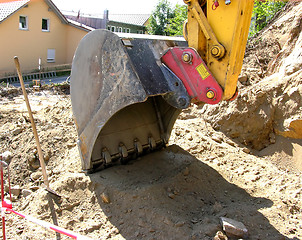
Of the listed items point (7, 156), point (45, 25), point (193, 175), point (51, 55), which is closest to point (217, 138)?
point (193, 175)

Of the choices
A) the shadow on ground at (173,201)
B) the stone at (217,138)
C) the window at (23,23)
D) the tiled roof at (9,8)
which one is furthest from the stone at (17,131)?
the window at (23,23)

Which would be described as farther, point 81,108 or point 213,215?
point 81,108

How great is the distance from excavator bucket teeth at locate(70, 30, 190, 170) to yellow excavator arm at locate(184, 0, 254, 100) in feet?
1.30

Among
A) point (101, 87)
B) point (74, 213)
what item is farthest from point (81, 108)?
point (74, 213)

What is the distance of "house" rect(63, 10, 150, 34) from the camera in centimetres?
2583

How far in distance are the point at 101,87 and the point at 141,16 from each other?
92.9ft

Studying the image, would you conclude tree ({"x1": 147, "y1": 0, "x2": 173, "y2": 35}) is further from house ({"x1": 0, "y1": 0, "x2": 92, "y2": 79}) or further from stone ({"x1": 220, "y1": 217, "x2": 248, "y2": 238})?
stone ({"x1": 220, "y1": 217, "x2": 248, "y2": 238})

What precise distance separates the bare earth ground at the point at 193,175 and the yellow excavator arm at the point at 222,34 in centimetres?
131

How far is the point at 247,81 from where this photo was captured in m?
6.32

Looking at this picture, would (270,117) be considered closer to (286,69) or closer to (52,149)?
(286,69)

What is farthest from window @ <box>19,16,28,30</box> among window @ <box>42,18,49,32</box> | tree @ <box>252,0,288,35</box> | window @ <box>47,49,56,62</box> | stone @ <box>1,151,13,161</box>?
stone @ <box>1,151,13,161</box>

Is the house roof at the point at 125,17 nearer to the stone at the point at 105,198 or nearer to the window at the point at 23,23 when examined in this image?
the window at the point at 23,23

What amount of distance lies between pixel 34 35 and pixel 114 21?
26.0ft

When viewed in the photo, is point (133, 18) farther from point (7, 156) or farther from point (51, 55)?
point (7, 156)
